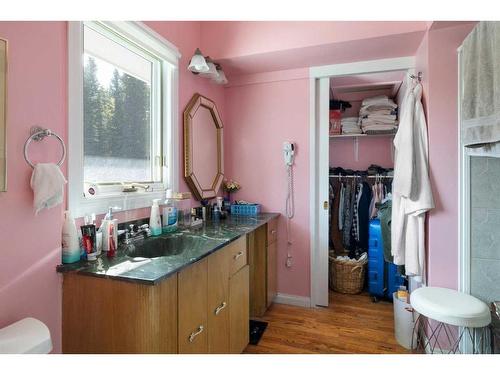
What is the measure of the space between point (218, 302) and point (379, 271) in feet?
6.40

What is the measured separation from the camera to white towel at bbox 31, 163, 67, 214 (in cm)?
104

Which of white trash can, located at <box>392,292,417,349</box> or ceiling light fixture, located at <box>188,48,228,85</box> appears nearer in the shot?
white trash can, located at <box>392,292,417,349</box>

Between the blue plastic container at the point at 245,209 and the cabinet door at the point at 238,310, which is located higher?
the blue plastic container at the point at 245,209

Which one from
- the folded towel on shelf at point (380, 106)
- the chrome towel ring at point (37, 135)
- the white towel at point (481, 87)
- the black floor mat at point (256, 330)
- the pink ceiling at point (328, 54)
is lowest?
the black floor mat at point (256, 330)

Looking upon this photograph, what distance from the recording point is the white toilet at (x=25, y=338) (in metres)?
0.84

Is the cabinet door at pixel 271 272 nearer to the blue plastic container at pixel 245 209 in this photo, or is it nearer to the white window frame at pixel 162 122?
the blue plastic container at pixel 245 209

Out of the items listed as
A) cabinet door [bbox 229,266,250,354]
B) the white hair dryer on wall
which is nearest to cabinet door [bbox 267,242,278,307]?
the white hair dryer on wall

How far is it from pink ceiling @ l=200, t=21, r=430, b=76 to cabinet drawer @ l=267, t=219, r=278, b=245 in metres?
1.43

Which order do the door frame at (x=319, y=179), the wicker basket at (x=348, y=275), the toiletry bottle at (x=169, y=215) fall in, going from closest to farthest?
the toiletry bottle at (x=169, y=215), the door frame at (x=319, y=179), the wicker basket at (x=348, y=275)

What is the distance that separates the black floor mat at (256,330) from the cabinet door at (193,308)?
73cm

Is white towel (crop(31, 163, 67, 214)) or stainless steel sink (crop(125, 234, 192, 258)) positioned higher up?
white towel (crop(31, 163, 67, 214))

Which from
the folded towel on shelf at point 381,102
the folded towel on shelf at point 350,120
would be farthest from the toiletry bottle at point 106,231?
the folded towel on shelf at point 381,102

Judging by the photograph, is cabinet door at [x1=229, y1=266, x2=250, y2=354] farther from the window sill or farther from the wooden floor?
the window sill

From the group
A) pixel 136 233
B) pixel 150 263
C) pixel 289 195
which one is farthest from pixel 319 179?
pixel 150 263
